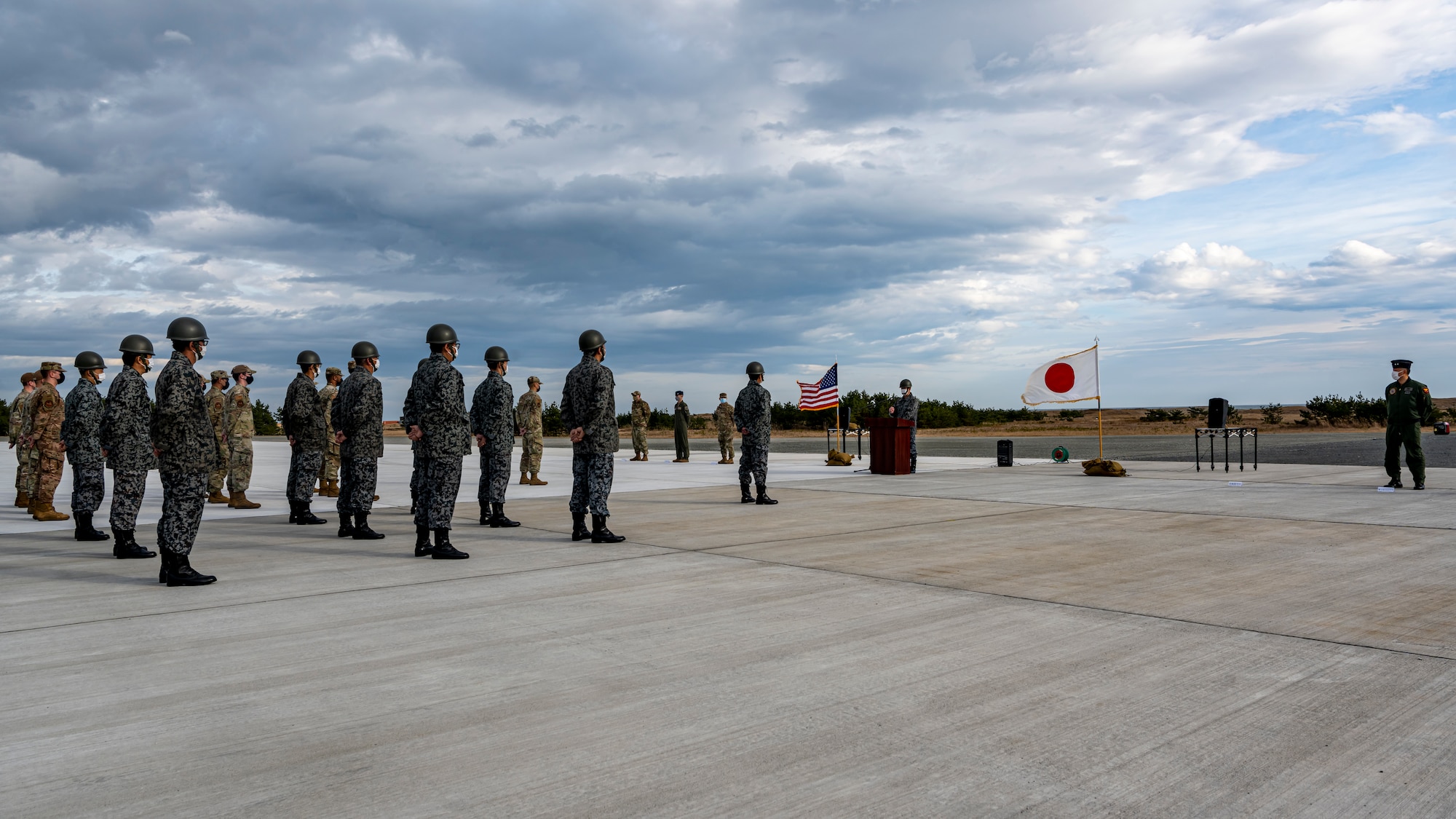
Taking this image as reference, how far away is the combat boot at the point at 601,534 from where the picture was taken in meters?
8.84

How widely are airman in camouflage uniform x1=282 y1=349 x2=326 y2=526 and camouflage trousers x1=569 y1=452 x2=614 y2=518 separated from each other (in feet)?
13.1

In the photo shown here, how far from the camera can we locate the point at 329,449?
14.8 metres

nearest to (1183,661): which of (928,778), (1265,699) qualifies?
(1265,699)

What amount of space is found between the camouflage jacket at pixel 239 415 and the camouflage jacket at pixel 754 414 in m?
6.85

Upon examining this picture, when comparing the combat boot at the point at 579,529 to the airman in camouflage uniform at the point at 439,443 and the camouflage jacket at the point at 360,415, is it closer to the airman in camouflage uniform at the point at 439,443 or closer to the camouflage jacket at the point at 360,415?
the airman in camouflage uniform at the point at 439,443

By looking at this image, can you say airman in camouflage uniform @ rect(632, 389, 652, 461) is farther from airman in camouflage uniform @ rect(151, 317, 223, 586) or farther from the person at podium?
airman in camouflage uniform @ rect(151, 317, 223, 586)

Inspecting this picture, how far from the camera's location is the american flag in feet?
74.0

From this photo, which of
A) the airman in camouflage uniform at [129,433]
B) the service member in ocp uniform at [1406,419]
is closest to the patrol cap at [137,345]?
the airman in camouflage uniform at [129,433]

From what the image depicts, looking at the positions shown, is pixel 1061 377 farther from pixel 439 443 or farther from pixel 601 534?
pixel 439 443

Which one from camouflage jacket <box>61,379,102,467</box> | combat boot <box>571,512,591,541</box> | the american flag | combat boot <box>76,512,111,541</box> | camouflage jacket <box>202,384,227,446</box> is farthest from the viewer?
the american flag

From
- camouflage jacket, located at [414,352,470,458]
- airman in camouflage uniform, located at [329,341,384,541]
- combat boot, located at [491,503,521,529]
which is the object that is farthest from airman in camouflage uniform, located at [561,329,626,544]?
airman in camouflage uniform, located at [329,341,384,541]

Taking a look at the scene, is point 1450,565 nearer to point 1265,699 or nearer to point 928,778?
point 1265,699

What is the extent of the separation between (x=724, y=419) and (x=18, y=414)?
594 inches

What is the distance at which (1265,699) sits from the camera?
12.5 ft
